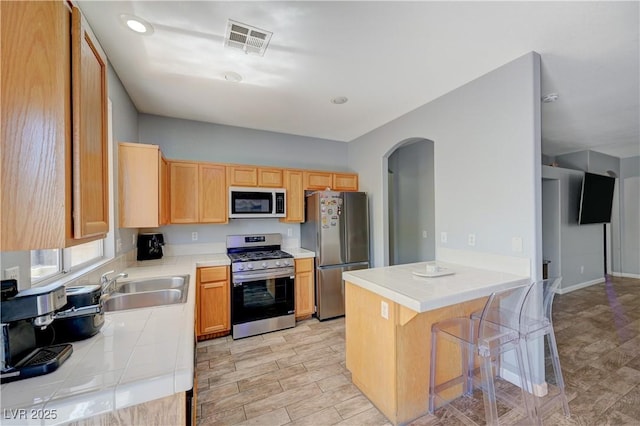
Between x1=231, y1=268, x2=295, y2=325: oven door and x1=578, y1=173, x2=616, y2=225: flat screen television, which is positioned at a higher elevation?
x1=578, y1=173, x2=616, y2=225: flat screen television

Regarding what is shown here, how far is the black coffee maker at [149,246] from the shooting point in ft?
9.79

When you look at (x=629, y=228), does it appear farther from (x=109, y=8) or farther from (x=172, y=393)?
(x=109, y=8)

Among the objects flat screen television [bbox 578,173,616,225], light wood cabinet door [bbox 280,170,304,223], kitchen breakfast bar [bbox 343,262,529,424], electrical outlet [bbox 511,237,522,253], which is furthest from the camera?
flat screen television [bbox 578,173,616,225]

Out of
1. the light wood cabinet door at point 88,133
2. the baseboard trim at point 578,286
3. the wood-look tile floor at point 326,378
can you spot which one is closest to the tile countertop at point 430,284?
the wood-look tile floor at point 326,378

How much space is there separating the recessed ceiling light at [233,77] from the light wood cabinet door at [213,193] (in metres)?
1.16

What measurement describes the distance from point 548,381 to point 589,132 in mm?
4029

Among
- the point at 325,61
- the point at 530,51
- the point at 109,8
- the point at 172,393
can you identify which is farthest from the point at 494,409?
the point at 109,8

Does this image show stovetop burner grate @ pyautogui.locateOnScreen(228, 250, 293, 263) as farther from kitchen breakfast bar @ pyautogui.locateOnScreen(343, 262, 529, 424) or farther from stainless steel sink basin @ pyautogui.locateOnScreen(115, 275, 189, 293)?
kitchen breakfast bar @ pyautogui.locateOnScreen(343, 262, 529, 424)

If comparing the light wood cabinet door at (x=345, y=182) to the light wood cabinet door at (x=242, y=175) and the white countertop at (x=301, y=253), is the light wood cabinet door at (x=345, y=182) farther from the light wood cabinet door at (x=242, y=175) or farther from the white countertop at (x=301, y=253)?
the light wood cabinet door at (x=242, y=175)

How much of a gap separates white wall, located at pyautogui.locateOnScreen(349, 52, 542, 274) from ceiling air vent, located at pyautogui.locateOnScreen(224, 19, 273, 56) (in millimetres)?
1906

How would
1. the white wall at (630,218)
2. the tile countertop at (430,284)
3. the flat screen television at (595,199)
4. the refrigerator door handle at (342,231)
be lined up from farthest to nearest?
the white wall at (630,218)
the flat screen television at (595,199)
the refrigerator door handle at (342,231)
the tile countertop at (430,284)

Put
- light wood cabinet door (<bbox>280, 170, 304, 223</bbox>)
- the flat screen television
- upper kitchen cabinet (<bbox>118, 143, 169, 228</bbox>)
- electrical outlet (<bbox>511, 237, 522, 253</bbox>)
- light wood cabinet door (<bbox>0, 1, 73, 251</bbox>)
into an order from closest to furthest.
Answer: light wood cabinet door (<bbox>0, 1, 73, 251</bbox>) < electrical outlet (<bbox>511, 237, 522, 253</bbox>) < upper kitchen cabinet (<bbox>118, 143, 169, 228</bbox>) < light wood cabinet door (<bbox>280, 170, 304, 223</bbox>) < the flat screen television

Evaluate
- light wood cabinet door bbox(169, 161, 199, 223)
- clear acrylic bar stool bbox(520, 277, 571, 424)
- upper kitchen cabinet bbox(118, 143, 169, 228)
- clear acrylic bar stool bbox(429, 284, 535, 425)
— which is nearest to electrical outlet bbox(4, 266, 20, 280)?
upper kitchen cabinet bbox(118, 143, 169, 228)

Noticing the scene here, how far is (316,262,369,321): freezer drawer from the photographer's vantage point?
349cm
